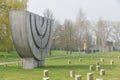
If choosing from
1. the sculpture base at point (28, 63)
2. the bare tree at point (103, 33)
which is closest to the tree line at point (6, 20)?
the sculpture base at point (28, 63)

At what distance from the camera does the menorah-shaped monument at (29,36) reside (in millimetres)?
27578

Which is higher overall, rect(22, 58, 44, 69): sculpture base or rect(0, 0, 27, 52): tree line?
rect(0, 0, 27, 52): tree line

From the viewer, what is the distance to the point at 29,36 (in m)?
28.1

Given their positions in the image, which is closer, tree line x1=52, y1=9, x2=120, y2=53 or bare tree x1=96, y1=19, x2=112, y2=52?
tree line x1=52, y1=9, x2=120, y2=53

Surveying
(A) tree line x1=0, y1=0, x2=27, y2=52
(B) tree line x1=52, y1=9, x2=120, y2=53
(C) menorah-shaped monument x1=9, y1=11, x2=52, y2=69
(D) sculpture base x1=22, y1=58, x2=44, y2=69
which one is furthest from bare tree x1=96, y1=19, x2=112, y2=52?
(D) sculpture base x1=22, y1=58, x2=44, y2=69

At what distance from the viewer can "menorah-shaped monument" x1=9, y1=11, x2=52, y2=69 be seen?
90.5 feet

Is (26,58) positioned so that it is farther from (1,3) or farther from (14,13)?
(1,3)

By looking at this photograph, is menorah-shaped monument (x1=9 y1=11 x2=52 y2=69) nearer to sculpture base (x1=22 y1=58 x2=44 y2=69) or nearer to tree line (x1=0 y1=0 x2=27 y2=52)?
sculpture base (x1=22 y1=58 x2=44 y2=69)

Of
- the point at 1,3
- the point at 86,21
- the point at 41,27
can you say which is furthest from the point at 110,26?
the point at 41,27

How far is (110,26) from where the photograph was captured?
105 metres

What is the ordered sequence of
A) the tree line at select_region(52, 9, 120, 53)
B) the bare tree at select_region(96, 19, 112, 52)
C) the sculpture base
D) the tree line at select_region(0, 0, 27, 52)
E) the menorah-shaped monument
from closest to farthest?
the menorah-shaped monument
the sculpture base
the tree line at select_region(0, 0, 27, 52)
the tree line at select_region(52, 9, 120, 53)
the bare tree at select_region(96, 19, 112, 52)

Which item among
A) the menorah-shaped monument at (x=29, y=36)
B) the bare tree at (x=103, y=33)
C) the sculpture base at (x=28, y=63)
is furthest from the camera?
the bare tree at (x=103, y=33)

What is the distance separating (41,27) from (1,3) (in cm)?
1361

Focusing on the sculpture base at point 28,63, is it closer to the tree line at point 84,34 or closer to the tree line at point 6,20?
the tree line at point 6,20
